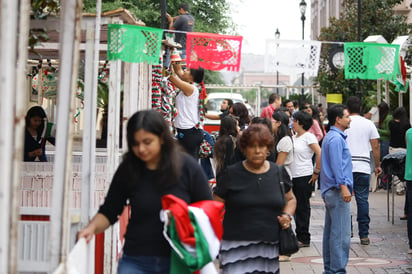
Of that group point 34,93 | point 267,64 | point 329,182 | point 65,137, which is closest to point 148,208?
point 65,137

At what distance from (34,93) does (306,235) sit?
16.0 ft

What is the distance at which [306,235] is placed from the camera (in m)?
11.0

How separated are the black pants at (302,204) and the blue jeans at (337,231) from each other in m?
2.40

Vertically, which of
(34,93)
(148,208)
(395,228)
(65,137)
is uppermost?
(34,93)

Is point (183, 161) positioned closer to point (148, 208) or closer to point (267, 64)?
point (148, 208)

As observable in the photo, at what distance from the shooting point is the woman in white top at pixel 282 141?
32.8 ft

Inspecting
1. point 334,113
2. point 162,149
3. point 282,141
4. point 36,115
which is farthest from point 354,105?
point 162,149

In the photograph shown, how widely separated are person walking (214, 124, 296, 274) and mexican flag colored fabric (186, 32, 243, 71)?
3.55 m

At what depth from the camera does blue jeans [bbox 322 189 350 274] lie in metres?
→ 7.99

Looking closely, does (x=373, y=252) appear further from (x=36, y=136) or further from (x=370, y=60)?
(x=36, y=136)

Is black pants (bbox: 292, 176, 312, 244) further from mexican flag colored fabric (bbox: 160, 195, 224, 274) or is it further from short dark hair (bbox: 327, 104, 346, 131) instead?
mexican flag colored fabric (bbox: 160, 195, 224, 274)

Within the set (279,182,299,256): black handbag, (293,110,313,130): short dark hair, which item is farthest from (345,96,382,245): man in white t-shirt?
(279,182,299,256): black handbag

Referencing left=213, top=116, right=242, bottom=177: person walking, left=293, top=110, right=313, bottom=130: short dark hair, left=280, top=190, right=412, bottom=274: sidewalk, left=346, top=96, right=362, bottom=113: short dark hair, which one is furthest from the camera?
left=346, top=96, right=362, bottom=113: short dark hair

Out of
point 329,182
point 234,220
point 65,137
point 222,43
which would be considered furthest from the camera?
point 222,43
